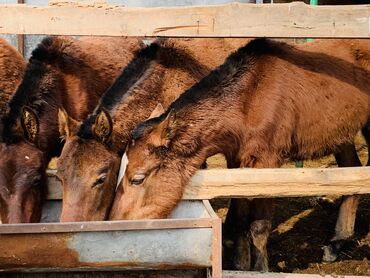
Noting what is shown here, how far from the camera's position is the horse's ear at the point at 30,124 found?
4594 mm

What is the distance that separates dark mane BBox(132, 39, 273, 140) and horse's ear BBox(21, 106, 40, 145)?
940 mm

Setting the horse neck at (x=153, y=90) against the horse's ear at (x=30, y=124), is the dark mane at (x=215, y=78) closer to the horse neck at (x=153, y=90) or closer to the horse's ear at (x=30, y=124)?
the horse neck at (x=153, y=90)

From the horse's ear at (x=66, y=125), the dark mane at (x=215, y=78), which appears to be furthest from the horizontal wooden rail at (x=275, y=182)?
the horse's ear at (x=66, y=125)

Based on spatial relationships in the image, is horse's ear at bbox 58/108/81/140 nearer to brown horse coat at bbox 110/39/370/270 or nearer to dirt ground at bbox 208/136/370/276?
brown horse coat at bbox 110/39/370/270

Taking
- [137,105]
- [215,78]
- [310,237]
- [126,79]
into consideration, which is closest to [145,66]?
[126,79]

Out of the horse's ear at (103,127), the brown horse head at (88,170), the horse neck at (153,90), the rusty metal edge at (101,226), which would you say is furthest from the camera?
the horse neck at (153,90)

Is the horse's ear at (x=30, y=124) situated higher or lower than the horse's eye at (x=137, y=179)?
higher

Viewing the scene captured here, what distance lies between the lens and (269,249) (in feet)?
18.4

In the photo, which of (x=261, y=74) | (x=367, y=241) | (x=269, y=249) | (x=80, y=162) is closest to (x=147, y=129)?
(x=80, y=162)

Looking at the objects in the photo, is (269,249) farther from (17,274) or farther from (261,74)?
(17,274)

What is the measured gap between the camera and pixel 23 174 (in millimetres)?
4395

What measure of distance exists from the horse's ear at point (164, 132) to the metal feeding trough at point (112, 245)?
4.18 feet

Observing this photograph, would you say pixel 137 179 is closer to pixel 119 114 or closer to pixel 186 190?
pixel 186 190

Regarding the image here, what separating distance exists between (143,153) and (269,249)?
6.83 feet
